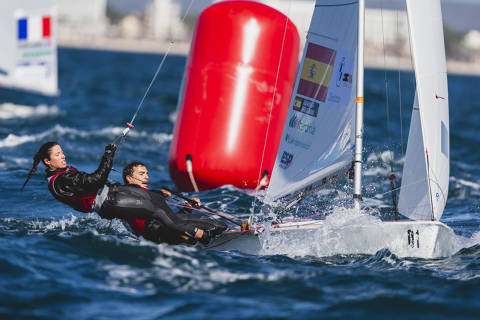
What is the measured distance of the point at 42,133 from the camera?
13461 millimetres

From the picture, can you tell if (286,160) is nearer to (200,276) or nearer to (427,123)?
(427,123)

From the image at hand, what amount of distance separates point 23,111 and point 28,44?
1.62 m

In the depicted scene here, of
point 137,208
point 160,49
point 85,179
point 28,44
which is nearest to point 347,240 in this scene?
point 137,208

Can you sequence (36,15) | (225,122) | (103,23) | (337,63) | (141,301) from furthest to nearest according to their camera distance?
(103,23) → (36,15) → (225,122) → (337,63) → (141,301)

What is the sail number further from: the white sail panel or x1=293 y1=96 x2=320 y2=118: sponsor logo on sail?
x1=293 y1=96 x2=320 y2=118: sponsor logo on sail

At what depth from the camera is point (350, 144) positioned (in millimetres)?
6414

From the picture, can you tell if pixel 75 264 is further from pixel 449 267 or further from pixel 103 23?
pixel 103 23

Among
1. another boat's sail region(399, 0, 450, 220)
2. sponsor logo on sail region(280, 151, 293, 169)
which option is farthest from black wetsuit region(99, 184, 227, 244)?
another boat's sail region(399, 0, 450, 220)

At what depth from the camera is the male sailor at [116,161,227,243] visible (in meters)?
6.14

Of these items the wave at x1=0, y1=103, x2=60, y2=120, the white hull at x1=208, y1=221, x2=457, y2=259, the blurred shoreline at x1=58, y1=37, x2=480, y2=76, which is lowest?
the white hull at x1=208, y1=221, x2=457, y2=259

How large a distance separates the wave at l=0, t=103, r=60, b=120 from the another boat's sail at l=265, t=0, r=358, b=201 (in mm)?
9925

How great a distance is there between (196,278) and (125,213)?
1.06 m

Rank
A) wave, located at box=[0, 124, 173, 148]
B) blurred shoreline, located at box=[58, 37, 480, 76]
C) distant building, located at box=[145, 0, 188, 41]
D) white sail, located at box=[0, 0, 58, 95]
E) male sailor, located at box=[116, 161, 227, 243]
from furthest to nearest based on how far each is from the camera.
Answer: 1. distant building, located at box=[145, 0, 188, 41]
2. blurred shoreline, located at box=[58, 37, 480, 76]
3. white sail, located at box=[0, 0, 58, 95]
4. wave, located at box=[0, 124, 173, 148]
5. male sailor, located at box=[116, 161, 227, 243]

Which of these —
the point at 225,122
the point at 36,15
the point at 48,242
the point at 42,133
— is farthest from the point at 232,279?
the point at 36,15
